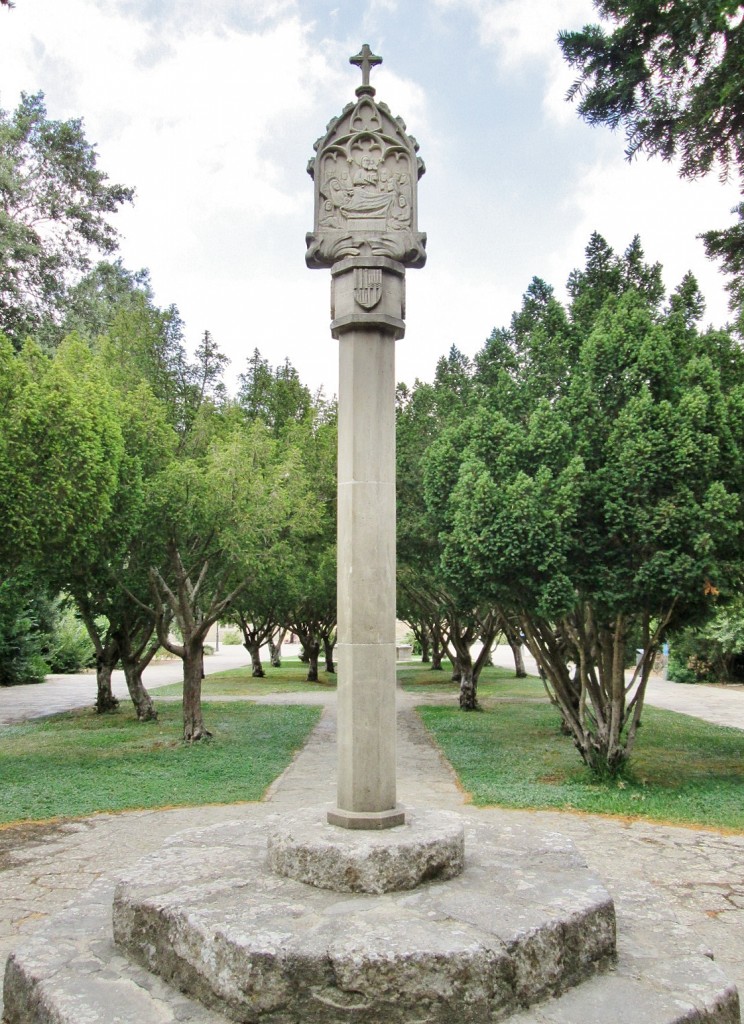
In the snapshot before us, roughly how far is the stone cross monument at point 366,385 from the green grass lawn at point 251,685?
20121 mm

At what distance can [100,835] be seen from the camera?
7.44 metres

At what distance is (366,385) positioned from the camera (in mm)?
4664

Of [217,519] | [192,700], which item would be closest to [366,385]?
[217,519]

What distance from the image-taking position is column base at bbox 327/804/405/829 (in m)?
4.25

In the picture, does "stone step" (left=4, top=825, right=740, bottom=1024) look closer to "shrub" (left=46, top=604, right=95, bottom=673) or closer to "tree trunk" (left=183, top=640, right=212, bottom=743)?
"tree trunk" (left=183, top=640, right=212, bottom=743)

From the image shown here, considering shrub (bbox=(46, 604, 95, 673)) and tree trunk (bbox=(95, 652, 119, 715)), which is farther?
shrub (bbox=(46, 604, 95, 673))

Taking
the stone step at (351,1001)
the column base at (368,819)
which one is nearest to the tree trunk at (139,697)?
the stone step at (351,1001)

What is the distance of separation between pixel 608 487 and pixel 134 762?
7.64 metres

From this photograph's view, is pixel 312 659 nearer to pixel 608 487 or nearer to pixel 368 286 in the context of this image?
pixel 608 487

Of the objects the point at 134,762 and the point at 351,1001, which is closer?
the point at 351,1001

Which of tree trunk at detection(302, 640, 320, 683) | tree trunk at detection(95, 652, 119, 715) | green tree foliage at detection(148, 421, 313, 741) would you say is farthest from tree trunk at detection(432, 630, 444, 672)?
green tree foliage at detection(148, 421, 313, 741)

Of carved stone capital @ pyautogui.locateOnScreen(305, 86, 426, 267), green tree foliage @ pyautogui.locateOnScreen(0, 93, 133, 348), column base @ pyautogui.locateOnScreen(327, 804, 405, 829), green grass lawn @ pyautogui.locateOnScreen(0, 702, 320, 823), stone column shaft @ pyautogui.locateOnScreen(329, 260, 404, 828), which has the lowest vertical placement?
green grass lawn @ pyautogui.locateOnScreen(0, 702, 320, 823)

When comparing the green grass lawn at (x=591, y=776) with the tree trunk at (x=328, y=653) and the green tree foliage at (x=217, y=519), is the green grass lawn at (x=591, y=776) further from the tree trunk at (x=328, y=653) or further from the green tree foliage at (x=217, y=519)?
the tree trunk at (x=328, y=653)

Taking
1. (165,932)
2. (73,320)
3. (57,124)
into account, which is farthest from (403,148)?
(57,124)
